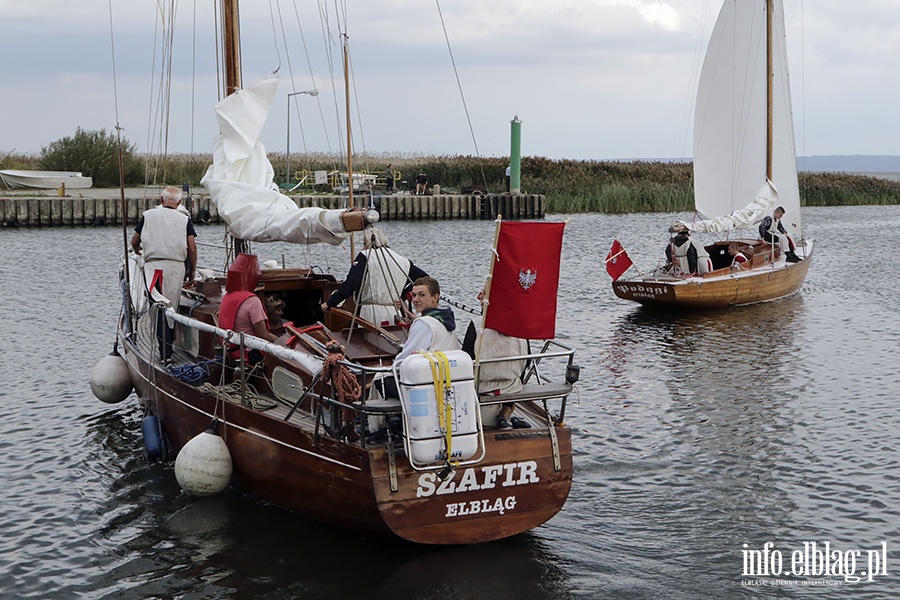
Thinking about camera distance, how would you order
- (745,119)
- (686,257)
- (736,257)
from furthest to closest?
(745,119) → (736,257) → (686,257)

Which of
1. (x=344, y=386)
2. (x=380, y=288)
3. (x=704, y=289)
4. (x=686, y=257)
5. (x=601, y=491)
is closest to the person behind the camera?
(x=344, y=386)

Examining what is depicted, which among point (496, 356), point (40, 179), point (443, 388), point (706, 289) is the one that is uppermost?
point (40, 179)

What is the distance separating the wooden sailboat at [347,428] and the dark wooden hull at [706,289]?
12.5 metres

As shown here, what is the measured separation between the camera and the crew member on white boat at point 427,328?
8.34 m

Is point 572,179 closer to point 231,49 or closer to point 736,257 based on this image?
point 736,257

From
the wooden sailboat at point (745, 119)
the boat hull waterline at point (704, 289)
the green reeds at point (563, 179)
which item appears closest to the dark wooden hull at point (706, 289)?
the boat hull waterline at point (704, 289)

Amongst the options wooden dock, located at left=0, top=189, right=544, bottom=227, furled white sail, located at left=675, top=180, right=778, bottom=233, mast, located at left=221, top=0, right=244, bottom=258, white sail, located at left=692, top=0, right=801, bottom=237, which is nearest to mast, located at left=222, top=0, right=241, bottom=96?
mast, located at left=221, top=0, right=244, bottom=258

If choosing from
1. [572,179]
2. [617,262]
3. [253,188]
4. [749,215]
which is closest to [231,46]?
[253,188]

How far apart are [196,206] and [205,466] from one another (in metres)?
37.6

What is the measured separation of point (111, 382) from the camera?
13914 mm

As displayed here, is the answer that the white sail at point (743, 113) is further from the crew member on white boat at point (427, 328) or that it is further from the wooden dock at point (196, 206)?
the crew member on white boat at point (427, 328)

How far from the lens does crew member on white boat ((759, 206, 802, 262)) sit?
25.9m

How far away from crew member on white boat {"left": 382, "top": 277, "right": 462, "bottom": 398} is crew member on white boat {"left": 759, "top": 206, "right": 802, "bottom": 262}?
63.4 feet

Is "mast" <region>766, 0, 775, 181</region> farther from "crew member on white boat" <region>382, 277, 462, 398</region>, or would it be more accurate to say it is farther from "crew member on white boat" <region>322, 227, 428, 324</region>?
"crew member on white boat" <region>382, 277, 462, 398</region>
